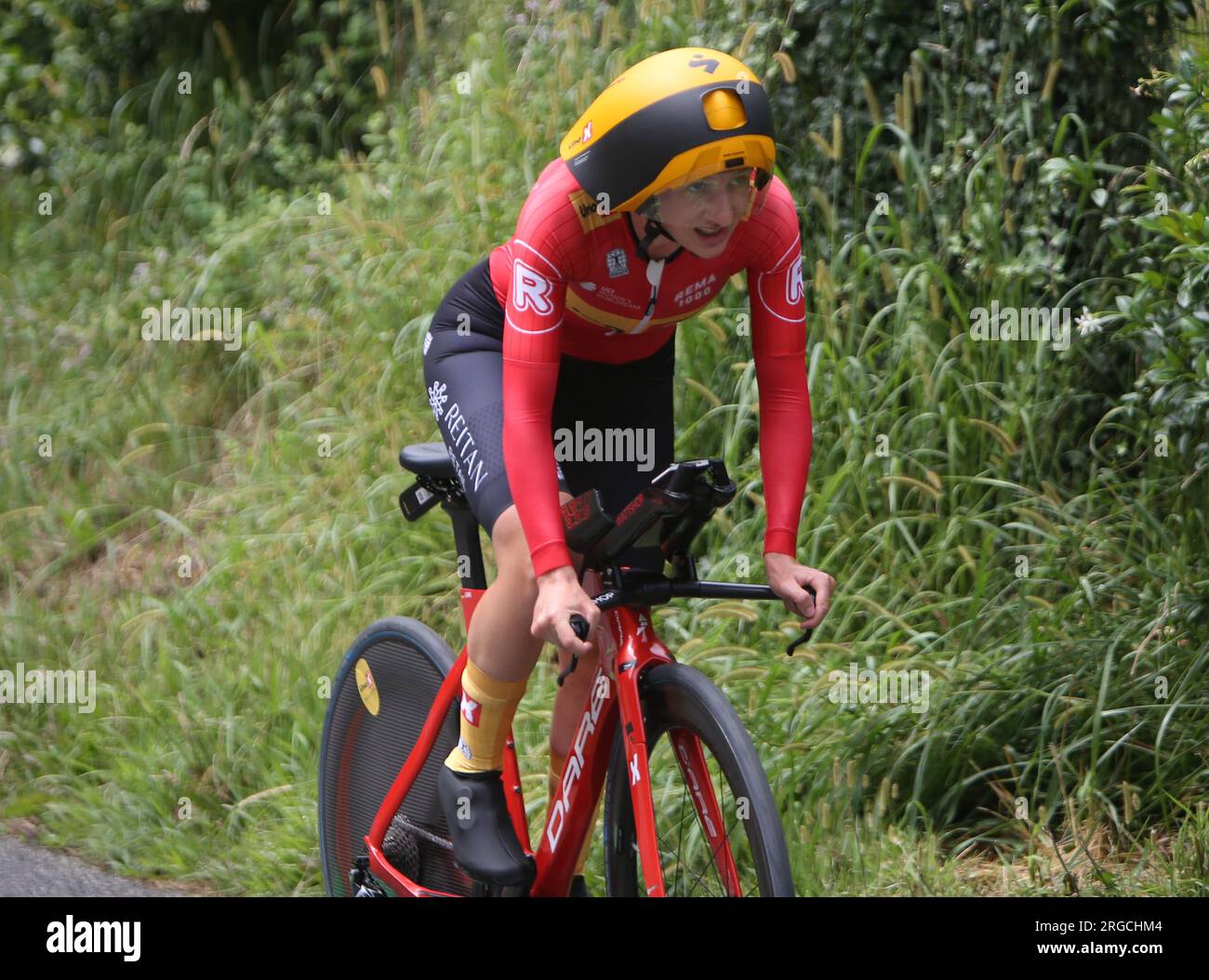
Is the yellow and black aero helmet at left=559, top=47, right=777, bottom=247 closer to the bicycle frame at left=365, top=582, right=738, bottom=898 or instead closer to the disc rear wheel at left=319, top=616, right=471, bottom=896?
the bicycle frame at left=365, top=582, right=738, bottom=898

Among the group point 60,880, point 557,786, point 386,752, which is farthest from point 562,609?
point 60,880

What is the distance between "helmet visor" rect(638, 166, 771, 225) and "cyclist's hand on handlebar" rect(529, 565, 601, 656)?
795mm

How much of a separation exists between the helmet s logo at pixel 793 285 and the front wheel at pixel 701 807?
931 millimetres

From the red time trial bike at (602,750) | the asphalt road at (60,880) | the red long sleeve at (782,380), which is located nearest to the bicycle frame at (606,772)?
the red time trial bike at (602,750)

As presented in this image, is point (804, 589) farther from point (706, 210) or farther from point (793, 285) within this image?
point (706, 210)

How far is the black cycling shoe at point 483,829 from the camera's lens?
3691mm

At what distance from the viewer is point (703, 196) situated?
3.17 meters

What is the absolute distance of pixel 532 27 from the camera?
7957 millimetres

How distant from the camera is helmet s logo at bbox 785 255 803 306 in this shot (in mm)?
3568

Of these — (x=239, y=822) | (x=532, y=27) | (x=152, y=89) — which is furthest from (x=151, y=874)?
(x=152, y=89)

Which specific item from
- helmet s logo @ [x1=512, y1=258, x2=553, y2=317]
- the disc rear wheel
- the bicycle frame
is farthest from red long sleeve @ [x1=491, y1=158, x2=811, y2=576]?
the disc rear wheel

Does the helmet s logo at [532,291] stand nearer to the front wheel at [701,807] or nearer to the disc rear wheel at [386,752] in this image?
the front wheel at [701,807]

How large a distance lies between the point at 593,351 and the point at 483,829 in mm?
1243

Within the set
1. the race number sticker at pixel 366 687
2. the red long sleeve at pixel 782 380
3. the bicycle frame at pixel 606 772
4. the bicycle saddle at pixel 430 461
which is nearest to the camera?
the bicycle frame at pixel 606 772
